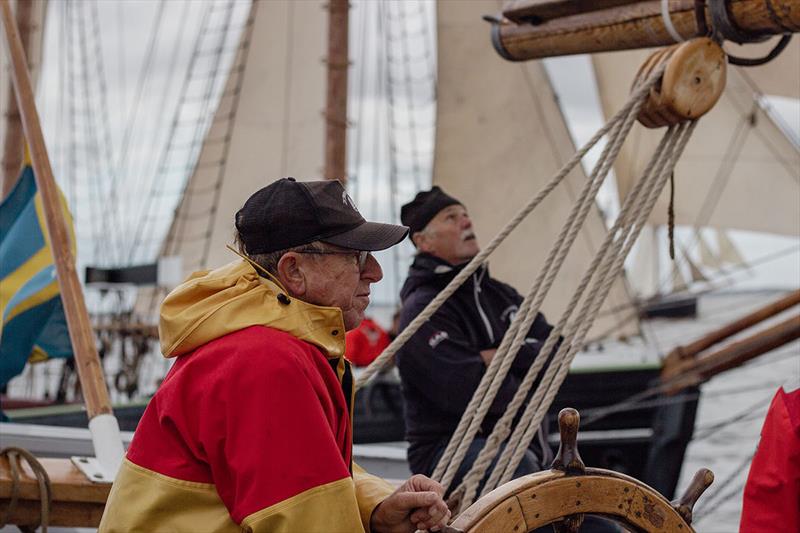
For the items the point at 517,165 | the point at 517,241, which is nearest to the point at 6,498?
the point at 517,241

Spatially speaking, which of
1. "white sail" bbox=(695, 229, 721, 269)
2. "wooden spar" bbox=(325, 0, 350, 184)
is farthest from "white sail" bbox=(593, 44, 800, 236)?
"white sail" bbox=(695, 229, 721, 269)

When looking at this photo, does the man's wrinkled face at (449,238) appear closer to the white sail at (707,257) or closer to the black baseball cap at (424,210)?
the black baseball cap at (424,210)

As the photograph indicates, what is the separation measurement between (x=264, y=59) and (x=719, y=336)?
754 cm

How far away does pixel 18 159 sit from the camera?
1204 cm

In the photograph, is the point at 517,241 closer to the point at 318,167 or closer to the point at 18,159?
the point at 318,167

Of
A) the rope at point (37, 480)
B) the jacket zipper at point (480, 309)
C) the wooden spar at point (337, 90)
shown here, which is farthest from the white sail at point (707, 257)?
the rope at point (37, 480)

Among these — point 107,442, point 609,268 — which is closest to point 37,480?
point 107,442

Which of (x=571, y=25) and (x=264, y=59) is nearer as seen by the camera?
(x=571, y=25)

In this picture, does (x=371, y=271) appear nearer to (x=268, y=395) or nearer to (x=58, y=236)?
(x=268, y=395)

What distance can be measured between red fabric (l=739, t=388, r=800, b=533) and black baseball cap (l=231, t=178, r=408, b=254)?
1.18 m

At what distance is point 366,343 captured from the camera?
11.0 meters

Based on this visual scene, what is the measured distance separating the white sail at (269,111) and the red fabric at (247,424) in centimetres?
1083

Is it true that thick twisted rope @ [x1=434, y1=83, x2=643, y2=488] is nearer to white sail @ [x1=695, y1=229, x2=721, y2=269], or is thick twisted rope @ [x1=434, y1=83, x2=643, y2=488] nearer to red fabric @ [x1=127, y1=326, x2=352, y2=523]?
red fabric @ [x1=127, y1=326, x2=352, y2=523]

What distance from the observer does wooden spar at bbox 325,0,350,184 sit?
31.9 feet
